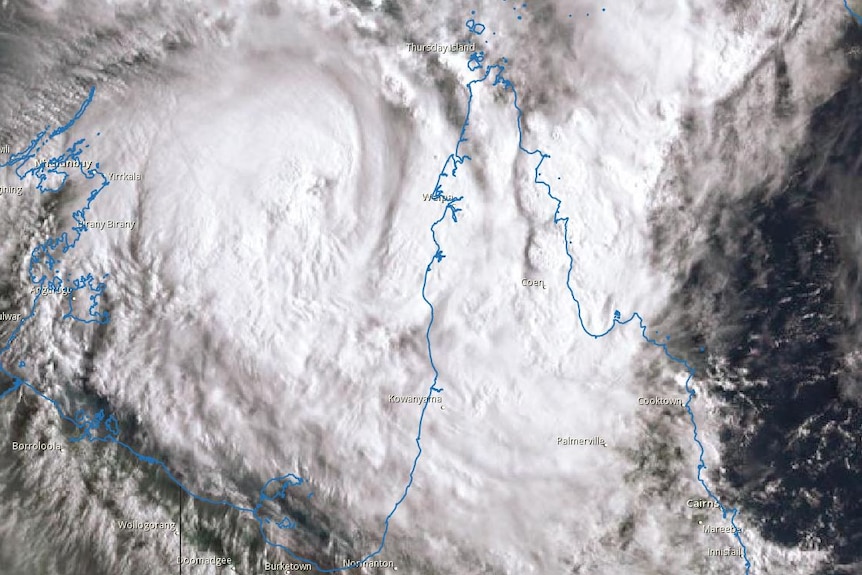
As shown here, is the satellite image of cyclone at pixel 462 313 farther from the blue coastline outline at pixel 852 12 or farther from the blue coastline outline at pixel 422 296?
the blue coastline outline at pixel 852 12

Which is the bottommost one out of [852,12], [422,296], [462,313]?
[422,296]

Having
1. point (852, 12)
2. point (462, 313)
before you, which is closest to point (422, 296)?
point (462, 313)

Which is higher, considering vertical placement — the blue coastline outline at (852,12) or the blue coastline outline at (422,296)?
the blue coastline outline at (852,12)

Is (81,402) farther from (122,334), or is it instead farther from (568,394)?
(568,394)

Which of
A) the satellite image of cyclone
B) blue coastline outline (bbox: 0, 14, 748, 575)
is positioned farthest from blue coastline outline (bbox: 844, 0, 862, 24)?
blue coastline outline (bbox: 0, 14, 748, 575)

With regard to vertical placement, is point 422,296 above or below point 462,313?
below

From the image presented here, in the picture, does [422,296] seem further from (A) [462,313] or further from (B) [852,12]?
(B) [852,12]

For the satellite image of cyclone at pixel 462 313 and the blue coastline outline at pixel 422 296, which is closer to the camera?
the satellite image of cyclone at pixel 462 313

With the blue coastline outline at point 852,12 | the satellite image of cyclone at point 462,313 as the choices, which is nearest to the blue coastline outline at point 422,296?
the satellite image of cyclone at point 462,313
